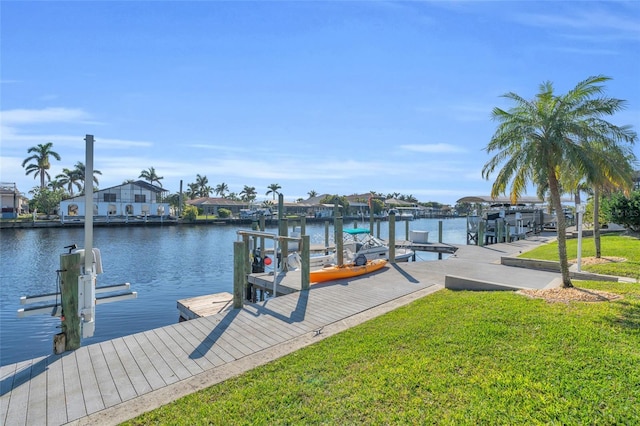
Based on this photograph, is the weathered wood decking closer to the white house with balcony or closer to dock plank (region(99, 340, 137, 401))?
dock plank (region(99, 340, 137, 401))

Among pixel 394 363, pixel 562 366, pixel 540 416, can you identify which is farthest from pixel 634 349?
pixel 394 363

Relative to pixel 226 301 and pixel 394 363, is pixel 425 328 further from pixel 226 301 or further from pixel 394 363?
pixel 226 301

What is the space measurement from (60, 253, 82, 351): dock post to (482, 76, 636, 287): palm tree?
10.1m

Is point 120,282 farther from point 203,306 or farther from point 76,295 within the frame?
point 76,295

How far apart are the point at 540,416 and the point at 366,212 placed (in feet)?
343

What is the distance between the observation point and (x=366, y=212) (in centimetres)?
10756

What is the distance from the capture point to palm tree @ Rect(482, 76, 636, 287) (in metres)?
8.79

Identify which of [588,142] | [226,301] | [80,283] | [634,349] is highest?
[588,142]

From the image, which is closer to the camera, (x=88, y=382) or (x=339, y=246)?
(x=88, y=382)

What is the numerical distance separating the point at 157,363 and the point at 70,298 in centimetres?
176

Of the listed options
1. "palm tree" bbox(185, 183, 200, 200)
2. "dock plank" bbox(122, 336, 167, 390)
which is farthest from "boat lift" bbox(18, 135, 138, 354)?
"palm tree" bbox(185, 183, 200, 200)

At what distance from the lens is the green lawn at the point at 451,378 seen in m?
3.78

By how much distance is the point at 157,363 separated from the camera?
525 centimetres

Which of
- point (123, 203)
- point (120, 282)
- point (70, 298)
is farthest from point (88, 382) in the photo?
point (123, 203)
